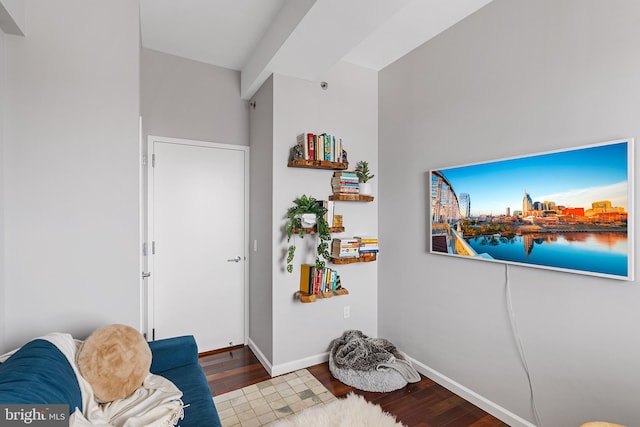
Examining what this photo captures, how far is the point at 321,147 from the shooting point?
8.95 ft

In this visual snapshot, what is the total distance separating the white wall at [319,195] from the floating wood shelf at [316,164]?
88 millimetres

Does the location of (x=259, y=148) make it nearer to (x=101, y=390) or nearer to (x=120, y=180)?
(x=120, y=180)

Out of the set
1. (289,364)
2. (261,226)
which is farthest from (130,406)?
(261,226)

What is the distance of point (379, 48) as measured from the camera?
2723mm

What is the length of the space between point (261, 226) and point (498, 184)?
200 cm

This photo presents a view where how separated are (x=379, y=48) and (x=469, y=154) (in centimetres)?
126

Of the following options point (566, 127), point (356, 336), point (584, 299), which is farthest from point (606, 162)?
point (356, 336)

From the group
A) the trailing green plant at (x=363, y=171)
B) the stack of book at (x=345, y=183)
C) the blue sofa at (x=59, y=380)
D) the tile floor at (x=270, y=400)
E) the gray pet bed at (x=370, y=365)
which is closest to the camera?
the blue sofa at (x=59, y=380)

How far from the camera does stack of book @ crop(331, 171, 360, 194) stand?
111 inches

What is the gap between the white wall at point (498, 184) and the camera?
155cm

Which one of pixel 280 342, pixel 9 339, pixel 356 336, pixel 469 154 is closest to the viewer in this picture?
pixel 9 339

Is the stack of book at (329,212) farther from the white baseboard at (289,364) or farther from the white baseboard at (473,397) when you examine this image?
the white baseboard at (473,397)

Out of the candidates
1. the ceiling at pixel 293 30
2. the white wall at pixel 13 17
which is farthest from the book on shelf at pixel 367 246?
the white wall at pixel 13 17

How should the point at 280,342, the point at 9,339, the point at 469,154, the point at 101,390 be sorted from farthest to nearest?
the point at 280,342, the point at 469,154, the point at 9,339, the point at 101,390
